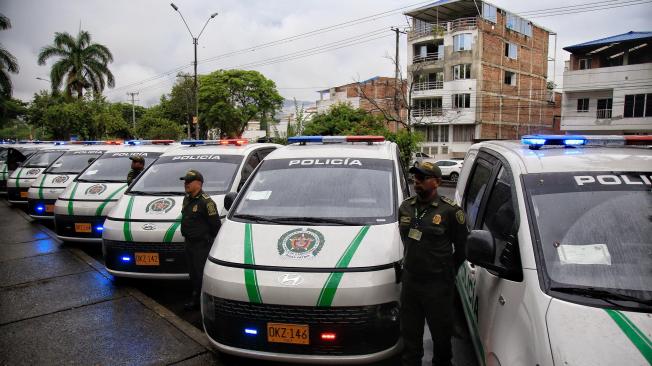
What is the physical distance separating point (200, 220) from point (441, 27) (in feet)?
131

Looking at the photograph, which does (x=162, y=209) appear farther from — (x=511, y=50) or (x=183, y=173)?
(x=511, y=50)

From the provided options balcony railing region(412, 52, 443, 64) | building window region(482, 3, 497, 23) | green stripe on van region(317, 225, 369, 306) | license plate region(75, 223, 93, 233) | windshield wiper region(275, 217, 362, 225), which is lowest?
license plate region(75, 223, 93, 233)

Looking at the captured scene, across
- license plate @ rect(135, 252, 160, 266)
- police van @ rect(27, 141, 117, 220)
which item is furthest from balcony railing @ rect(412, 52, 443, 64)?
license plate @ rect(135, 252, 160, 266)

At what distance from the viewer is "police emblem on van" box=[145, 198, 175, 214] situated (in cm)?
551

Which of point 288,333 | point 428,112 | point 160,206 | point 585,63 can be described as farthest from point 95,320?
point 428,112

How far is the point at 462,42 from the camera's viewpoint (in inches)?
1538

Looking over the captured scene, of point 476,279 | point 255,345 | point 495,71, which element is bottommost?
point 255,345

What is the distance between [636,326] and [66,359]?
3.99 metres

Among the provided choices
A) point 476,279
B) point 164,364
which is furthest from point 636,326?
point 164,364

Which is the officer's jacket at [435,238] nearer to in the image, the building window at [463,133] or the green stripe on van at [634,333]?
the green stripe on van at [634,333]

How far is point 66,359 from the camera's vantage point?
149 inches

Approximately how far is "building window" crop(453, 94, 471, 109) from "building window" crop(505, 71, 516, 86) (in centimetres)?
565

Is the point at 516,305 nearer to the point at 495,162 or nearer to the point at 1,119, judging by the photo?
the point at 495,162

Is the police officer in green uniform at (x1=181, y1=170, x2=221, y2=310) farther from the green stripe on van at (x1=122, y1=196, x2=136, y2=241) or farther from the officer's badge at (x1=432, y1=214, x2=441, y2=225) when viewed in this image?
the officer's badge at (x1=432, y1=214, x2=441, y2=225)
